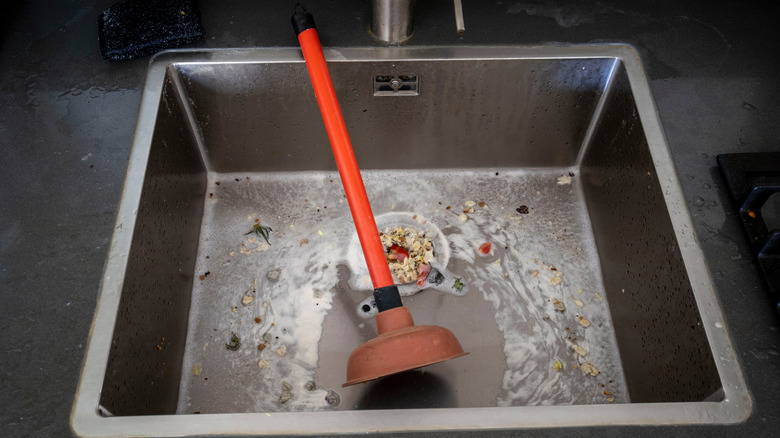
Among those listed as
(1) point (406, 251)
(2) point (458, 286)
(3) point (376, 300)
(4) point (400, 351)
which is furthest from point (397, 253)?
(4) point (400, 351)

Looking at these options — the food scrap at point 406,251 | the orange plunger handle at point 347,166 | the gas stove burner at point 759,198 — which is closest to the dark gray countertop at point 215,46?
the gas stove burner at point 759,198

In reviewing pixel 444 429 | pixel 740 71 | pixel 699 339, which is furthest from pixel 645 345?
pixel 740 71

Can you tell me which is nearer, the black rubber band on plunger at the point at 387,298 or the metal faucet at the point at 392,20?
the black rubber band on plunger at the point at 387,298

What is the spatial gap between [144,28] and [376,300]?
76cm

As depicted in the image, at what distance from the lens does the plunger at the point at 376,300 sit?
81 centimetres

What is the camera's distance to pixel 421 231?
4.07ft

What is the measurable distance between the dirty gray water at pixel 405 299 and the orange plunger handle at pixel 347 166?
228 mm

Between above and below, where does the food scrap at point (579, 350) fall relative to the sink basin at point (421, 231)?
below

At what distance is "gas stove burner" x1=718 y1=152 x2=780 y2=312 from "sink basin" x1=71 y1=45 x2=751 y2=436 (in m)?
0.10

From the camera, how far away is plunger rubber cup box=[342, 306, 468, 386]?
0.81 m

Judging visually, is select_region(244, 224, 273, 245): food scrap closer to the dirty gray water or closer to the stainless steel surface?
the dirty gray water

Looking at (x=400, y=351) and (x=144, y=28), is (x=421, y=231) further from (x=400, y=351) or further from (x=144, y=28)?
(x=144, y=28)

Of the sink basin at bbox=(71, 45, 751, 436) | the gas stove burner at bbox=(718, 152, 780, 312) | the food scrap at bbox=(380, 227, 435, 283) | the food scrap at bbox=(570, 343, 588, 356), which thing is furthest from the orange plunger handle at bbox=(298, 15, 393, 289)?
the gas stove burner at bbox=(718, 152, 780, 312)

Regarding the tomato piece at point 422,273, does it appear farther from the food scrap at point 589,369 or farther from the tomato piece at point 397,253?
the food scrap at point 589,369
